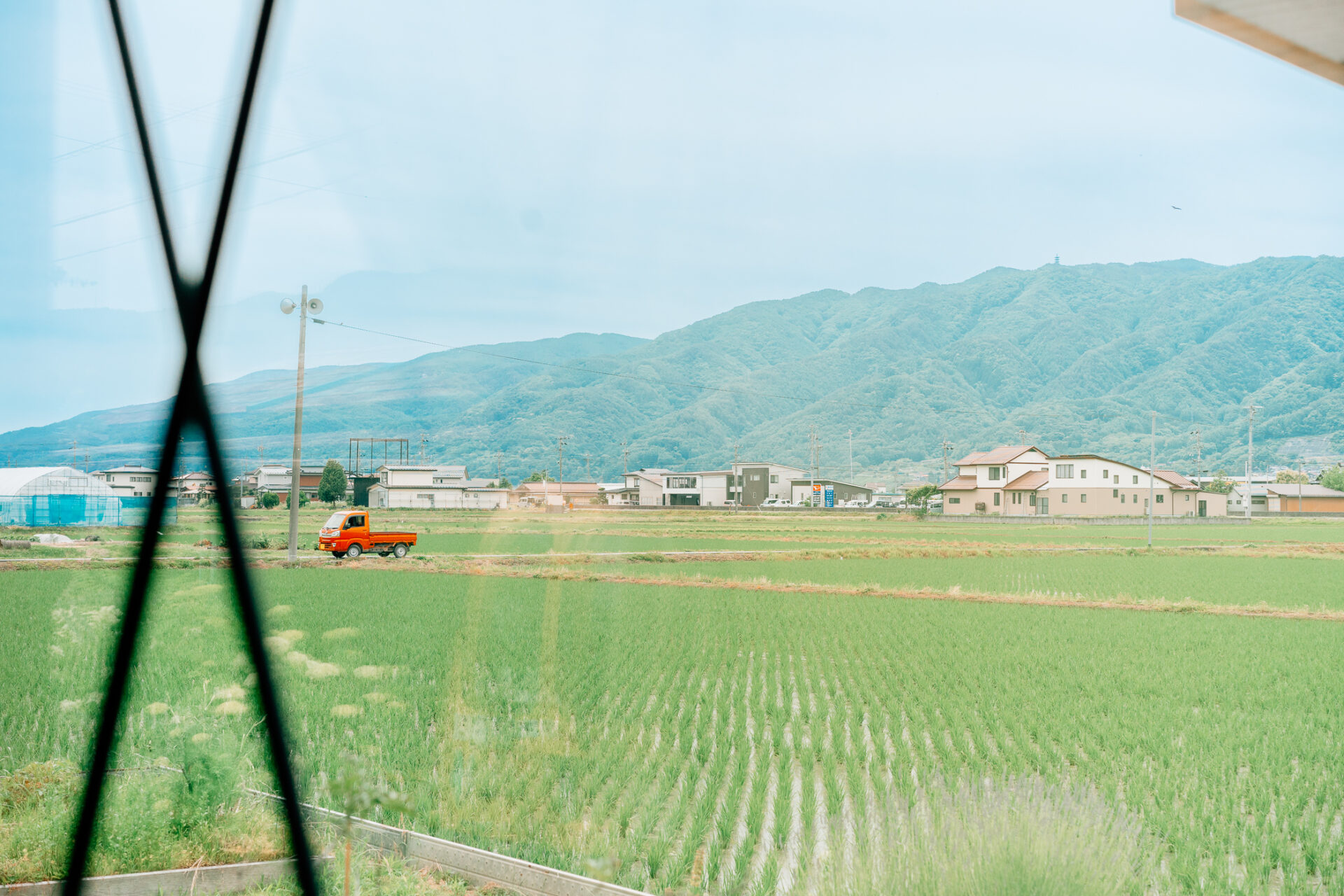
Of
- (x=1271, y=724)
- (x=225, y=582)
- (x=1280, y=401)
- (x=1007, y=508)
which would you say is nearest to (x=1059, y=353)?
(x=1280, y=401)

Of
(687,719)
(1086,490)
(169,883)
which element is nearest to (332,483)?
(687,719)

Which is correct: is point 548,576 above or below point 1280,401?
below

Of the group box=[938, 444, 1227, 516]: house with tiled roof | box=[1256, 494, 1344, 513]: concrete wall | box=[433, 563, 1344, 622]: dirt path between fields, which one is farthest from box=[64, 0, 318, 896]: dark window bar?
Answer: box=[1256, 494, 1344, 513]: concrete wall

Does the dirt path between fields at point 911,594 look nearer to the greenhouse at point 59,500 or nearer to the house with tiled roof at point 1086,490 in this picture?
the greenhouse at point 59,500

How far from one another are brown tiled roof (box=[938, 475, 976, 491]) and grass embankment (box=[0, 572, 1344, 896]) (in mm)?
29579

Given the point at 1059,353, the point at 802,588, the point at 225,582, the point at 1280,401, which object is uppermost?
the point at 1059,353

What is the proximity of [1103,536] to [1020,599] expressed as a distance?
16040mm

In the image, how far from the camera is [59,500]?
12.4 m

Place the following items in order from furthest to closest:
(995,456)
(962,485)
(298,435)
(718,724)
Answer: (995,456) → (962,485) → (298,435) → (718,724)

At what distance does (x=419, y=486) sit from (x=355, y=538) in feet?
5.85

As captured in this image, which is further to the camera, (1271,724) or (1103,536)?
(1103,536)

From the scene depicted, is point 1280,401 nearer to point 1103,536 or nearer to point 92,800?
→ point 1103,536

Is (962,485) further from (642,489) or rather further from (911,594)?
(911,594)

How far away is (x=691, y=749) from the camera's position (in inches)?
197
